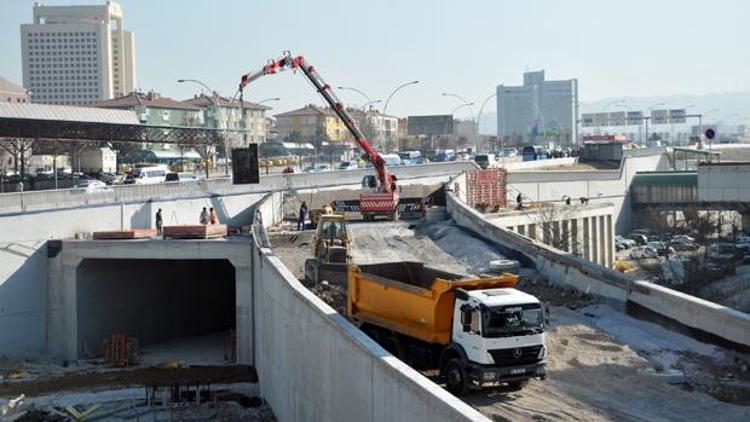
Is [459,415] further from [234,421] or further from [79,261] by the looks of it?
[79,261]

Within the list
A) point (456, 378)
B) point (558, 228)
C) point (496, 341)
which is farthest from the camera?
point (558, 228)

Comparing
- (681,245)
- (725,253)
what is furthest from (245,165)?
(681,245)

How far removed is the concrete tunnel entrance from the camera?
39.1 meters

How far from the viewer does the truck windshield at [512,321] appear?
58.4 ft

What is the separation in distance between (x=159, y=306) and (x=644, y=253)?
38320mm

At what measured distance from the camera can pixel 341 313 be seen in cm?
2633

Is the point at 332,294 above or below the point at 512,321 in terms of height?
below

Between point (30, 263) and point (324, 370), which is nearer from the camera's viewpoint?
point (324, 370)

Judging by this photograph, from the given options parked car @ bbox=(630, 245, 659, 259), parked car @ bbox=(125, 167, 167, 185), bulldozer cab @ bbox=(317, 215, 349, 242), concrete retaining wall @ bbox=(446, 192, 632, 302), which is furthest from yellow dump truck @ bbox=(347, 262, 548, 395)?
parked car @ bbox=(630, 245, 659, 259)

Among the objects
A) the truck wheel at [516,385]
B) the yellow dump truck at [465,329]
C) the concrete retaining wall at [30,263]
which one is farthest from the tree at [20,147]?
the truck wheel at [516,385]

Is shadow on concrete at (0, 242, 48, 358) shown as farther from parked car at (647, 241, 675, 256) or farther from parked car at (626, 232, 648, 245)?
parked car at (626, 232, 648, 245)

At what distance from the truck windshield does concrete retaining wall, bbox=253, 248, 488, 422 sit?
226 centimetres

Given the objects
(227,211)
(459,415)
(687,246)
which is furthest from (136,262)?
(687,246)

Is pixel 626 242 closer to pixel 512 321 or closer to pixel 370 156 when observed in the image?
pixel 370 156
